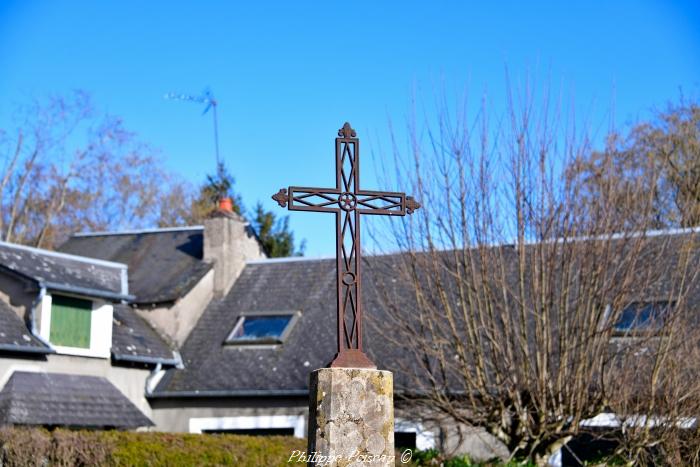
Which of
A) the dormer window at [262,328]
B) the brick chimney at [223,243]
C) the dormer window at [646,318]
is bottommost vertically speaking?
the dormer window at [646,318]

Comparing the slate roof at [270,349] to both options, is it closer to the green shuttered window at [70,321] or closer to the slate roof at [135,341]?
the slate roof at [135,341]

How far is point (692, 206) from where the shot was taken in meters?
12.7

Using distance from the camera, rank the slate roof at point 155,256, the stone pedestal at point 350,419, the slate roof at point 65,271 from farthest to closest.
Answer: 1. the slate roof at point 155,256
2. the slate roof at point 65,271
3. the stone pedestal at point 350,419

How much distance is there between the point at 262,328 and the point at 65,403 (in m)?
4.56

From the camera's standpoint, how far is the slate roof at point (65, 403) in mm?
15070

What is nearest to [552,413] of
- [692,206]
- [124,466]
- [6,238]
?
[692,206]

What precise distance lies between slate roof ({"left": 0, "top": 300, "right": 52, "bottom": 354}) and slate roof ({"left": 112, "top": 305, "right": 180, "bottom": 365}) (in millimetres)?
1773

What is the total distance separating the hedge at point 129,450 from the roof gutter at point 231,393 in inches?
145

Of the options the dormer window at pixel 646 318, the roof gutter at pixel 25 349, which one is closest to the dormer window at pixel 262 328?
the roof gutter at pixel 25 349

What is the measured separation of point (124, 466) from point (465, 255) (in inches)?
206

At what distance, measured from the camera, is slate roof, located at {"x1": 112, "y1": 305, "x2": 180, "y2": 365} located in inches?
701

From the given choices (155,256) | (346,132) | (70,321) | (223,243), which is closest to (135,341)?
(70,321)

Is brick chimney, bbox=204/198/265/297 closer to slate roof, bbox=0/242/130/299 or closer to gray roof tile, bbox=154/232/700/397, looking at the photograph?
gray roof tile, bbox=154/232/700/397

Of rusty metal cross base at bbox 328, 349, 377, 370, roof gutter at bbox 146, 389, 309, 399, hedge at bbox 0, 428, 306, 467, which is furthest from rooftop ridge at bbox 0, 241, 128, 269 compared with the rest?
rusty metal cross base at bbox 328, 349, 377, 370
